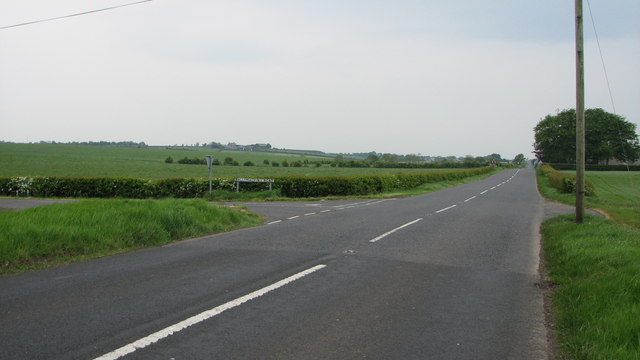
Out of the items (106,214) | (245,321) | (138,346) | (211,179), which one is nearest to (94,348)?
(138,346)

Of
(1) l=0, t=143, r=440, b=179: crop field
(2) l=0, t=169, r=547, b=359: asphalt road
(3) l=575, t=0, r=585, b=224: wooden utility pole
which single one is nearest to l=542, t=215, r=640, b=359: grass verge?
(2) l=0, t=169, r=547, b=359: asphalt road

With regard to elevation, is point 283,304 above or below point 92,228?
below

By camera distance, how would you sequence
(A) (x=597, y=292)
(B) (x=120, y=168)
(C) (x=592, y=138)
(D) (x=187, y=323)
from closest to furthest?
(D) (x=187, y=323)
(A) (x=597, y=292)
(B) (x=120, y=168)
(C) (x=592, y=138)

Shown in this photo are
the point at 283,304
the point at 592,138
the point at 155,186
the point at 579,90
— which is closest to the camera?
the point at 283,304

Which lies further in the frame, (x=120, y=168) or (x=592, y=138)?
(x=592, y=138)

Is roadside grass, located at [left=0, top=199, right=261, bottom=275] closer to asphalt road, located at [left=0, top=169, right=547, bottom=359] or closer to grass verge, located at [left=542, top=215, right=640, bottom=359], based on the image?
asphalt road, located at [left=0, top=169, right=547, bottom=359]

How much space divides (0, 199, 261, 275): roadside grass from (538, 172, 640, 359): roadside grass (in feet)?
25.4

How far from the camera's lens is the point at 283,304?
5.50 metres

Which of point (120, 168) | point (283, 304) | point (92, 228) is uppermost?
point (120, 168)

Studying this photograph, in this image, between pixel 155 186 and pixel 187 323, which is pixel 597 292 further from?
pixel 155 186

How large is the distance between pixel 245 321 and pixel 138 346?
1.14 metres

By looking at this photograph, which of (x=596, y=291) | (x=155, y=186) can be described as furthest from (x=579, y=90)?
(x=155, y=186)

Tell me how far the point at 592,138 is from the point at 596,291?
112 metres

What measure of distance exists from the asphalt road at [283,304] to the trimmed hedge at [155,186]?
16.6 metres
